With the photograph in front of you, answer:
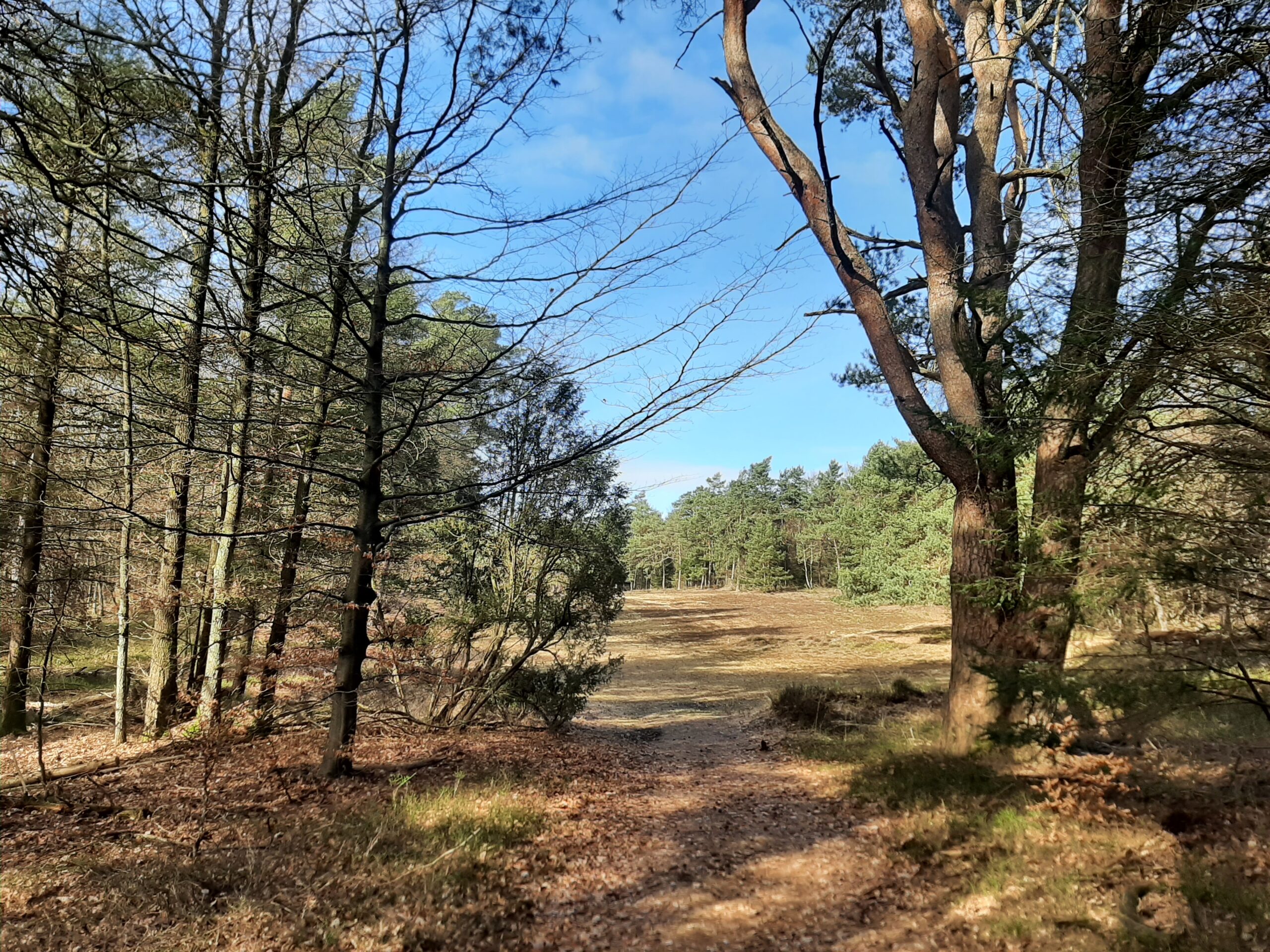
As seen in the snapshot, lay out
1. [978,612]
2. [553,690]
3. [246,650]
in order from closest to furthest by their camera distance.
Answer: [978,612], [246,650], [553,690]

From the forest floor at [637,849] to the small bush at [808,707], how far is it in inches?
109

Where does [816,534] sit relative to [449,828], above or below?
above

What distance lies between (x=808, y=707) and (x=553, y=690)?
15.5 ft

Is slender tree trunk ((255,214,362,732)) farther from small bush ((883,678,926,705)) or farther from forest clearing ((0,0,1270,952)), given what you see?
small bush ((883,678,926,705))

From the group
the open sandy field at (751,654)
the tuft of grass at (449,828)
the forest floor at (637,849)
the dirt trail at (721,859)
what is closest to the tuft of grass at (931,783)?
the forest floor at (637,849)

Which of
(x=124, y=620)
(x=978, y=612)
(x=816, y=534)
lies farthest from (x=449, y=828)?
(x=816, y=534)

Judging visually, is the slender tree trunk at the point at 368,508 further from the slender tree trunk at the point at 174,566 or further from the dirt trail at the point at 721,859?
the dirt trail at the point at 721,859

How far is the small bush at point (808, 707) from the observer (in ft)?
34.9

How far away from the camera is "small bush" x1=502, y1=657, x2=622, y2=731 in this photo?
941 centimetres

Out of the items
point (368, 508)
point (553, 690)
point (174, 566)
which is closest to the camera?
point (368, 508)

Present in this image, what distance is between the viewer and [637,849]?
16.3ft

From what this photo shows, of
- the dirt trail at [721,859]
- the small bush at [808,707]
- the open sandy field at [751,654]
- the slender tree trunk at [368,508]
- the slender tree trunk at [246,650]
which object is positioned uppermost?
the slender tree trunk at [368,508]

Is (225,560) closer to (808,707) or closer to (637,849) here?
(637,849)

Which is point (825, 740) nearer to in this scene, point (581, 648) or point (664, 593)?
point (581, 648)
